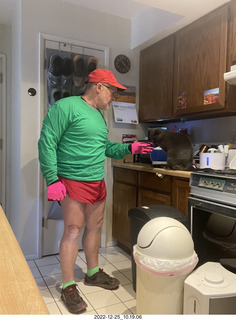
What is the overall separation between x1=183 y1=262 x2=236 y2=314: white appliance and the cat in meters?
0.92

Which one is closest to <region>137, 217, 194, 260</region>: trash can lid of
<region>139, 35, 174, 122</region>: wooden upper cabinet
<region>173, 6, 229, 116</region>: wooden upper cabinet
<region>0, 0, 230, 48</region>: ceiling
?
<region>173, 6, 229, 116</region>: wooden upper cabinet

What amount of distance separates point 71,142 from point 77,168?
189 millimetres

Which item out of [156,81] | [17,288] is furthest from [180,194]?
[17,288]

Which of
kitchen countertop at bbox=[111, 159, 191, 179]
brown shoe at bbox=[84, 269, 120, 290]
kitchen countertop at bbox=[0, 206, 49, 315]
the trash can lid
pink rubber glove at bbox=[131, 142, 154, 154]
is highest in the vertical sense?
pink rubber glove at bbox=[131, 142, 154, 154]

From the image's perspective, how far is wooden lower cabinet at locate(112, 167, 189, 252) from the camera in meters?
1.99

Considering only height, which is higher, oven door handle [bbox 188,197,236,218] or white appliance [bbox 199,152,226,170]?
white appliance [bbox 199,152,226,170]

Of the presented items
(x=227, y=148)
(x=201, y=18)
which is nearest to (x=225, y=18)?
(x=201, y=18)

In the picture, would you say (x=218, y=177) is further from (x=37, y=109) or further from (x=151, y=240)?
(x=37, y=109)

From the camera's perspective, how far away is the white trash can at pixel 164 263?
3.97 feet

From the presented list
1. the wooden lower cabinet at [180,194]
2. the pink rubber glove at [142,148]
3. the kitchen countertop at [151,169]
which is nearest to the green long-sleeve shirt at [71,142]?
the pink rubber glove at [142,148]

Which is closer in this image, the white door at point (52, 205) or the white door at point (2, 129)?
the white door at point (52, 205)

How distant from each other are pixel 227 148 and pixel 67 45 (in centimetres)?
177

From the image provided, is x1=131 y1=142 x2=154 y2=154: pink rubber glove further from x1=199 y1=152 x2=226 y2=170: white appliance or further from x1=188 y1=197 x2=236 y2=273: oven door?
x1=188 y1=197 x2=236 y2=273: oven door

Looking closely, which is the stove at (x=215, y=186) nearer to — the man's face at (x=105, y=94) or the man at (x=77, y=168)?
the man at (x=77, y=168)
